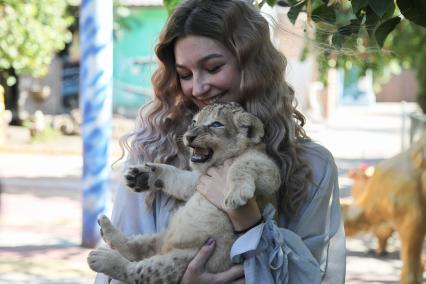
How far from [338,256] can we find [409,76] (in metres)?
40.5

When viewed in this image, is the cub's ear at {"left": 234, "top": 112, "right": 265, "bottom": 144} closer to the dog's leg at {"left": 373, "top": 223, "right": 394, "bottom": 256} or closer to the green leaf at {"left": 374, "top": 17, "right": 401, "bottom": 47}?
the green leaf at {"left": 374, "top": 17, "right": 401, "bottom": 47}

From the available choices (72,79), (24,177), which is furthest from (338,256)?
(72,79)

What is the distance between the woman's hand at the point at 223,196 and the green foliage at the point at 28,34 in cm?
1178

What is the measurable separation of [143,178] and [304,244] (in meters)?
0.61

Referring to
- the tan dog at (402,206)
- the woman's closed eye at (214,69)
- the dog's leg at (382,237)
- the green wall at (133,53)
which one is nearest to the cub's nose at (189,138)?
the woman's closed eye at (214,69)

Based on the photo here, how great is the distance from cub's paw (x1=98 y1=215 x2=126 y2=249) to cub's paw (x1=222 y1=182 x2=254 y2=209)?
0.48 metres

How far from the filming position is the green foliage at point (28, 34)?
1453 cm

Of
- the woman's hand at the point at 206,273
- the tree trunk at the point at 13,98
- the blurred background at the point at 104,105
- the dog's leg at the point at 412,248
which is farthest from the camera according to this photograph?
the tree trunk at the point at 13,98

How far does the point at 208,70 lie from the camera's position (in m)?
2.69

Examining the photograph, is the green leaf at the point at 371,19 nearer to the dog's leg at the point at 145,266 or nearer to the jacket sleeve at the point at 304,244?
the jacket sleeve at the point at 304,244

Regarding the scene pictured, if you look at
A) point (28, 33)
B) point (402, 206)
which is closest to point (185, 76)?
point (402, 206)

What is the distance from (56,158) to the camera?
16797 mm

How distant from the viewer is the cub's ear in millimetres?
2604

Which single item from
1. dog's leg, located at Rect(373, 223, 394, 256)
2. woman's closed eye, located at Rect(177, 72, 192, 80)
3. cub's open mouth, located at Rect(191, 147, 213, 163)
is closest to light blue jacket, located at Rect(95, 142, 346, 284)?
cub's open mouth, located at Rect(191, 147, 213, 163)
